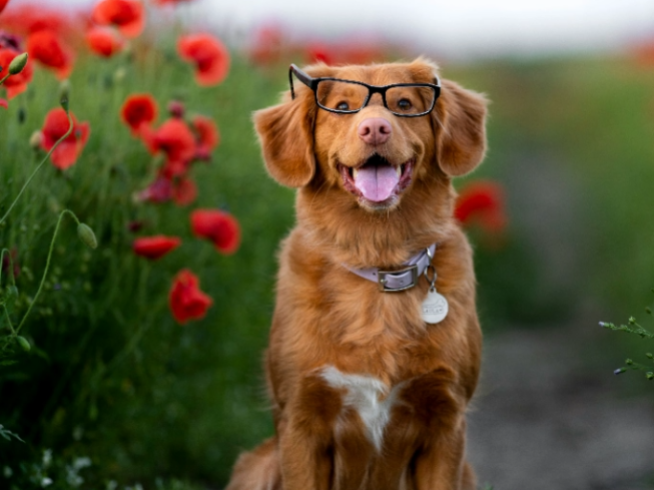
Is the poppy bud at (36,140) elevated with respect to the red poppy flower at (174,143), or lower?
elevated

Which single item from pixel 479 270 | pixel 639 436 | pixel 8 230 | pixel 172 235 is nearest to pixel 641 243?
pixel 479 270

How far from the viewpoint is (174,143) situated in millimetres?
4004

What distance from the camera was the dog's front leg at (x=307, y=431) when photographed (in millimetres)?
3346

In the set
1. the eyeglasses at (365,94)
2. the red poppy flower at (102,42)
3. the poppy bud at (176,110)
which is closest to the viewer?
the eyeglasses at (365,94)

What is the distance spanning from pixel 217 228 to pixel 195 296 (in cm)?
42

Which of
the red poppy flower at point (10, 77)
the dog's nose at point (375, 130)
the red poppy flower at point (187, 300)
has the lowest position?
the red poppy flower at point (187, 300)

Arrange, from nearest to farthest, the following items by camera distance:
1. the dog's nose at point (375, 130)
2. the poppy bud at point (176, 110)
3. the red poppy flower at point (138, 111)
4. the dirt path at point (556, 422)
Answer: the dog's nose at point (375, 130), the red poppy flower at point (138, 111), the poppy bud at point (176, 110), the dirt path at point (556, 422)

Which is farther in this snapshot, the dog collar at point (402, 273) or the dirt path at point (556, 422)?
the dirt path at point (556, 422)

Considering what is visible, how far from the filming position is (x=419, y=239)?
3568 mm

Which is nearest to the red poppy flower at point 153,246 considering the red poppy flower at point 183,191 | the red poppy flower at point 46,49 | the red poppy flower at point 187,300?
the red poppy flower at point 187,300

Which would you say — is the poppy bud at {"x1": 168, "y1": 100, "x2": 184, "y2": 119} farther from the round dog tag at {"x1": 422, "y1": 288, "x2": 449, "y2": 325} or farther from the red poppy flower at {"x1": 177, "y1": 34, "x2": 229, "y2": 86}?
the round dog tag at {"x1": 422, "y1": 288, "x2": 449, "y2": 325}

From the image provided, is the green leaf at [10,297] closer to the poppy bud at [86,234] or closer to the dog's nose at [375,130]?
the poppy bud at [86,234]

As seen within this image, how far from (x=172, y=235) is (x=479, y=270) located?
3890mm

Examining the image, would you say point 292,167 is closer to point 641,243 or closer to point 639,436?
point 639,436
